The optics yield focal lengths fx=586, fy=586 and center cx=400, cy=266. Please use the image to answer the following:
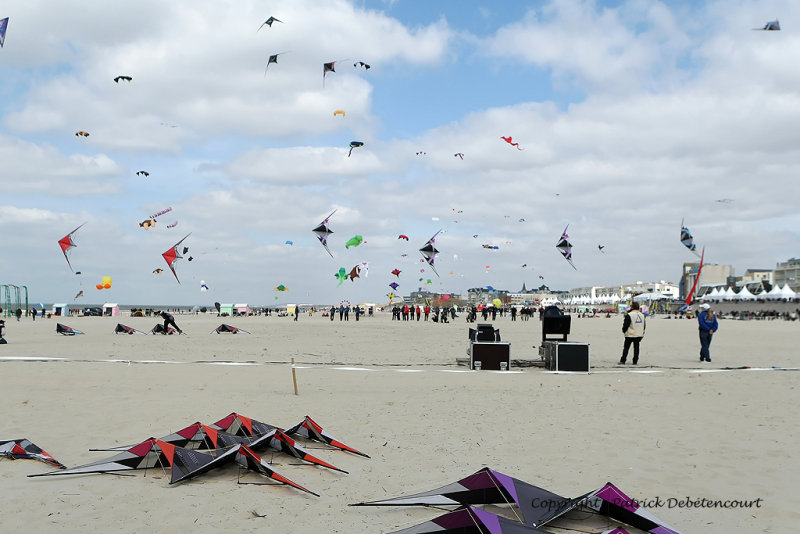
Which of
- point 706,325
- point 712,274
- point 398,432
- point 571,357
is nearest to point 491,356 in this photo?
point 571,357

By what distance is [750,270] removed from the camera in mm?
177750

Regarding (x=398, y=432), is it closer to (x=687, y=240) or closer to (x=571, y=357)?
(x=571, y=357)

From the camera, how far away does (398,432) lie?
7.23m

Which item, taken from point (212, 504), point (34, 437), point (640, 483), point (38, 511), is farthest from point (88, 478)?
point (640, 483)

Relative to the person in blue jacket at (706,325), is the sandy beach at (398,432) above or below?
below

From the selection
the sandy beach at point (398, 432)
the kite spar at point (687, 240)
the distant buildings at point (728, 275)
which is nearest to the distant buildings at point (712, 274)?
the distant buildings at point (728, 275)

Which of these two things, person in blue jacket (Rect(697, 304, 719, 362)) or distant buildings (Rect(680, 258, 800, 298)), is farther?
distant buildings (Rect(680, 258, 800, 298))

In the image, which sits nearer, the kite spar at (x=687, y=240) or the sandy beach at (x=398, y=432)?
the sandy beach at (x=398, y=432)

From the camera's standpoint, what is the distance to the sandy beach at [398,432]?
14.6ft

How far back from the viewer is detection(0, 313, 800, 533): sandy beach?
445 cm

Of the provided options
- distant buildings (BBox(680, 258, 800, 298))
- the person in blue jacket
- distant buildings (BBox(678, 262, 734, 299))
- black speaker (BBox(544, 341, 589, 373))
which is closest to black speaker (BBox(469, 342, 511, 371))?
black speaker (BBox(544, 341, 589, 373))

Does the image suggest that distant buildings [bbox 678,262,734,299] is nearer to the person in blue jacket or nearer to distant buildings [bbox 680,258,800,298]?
distant buildings [bbox 680,258,800,298]

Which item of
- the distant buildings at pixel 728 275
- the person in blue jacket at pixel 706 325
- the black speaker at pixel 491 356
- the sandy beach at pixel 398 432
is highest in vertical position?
the distant buildings at pixel 728 275

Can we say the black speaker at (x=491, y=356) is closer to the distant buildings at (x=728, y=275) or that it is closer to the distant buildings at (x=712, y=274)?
the distant buildings at (x=728, y=275)
